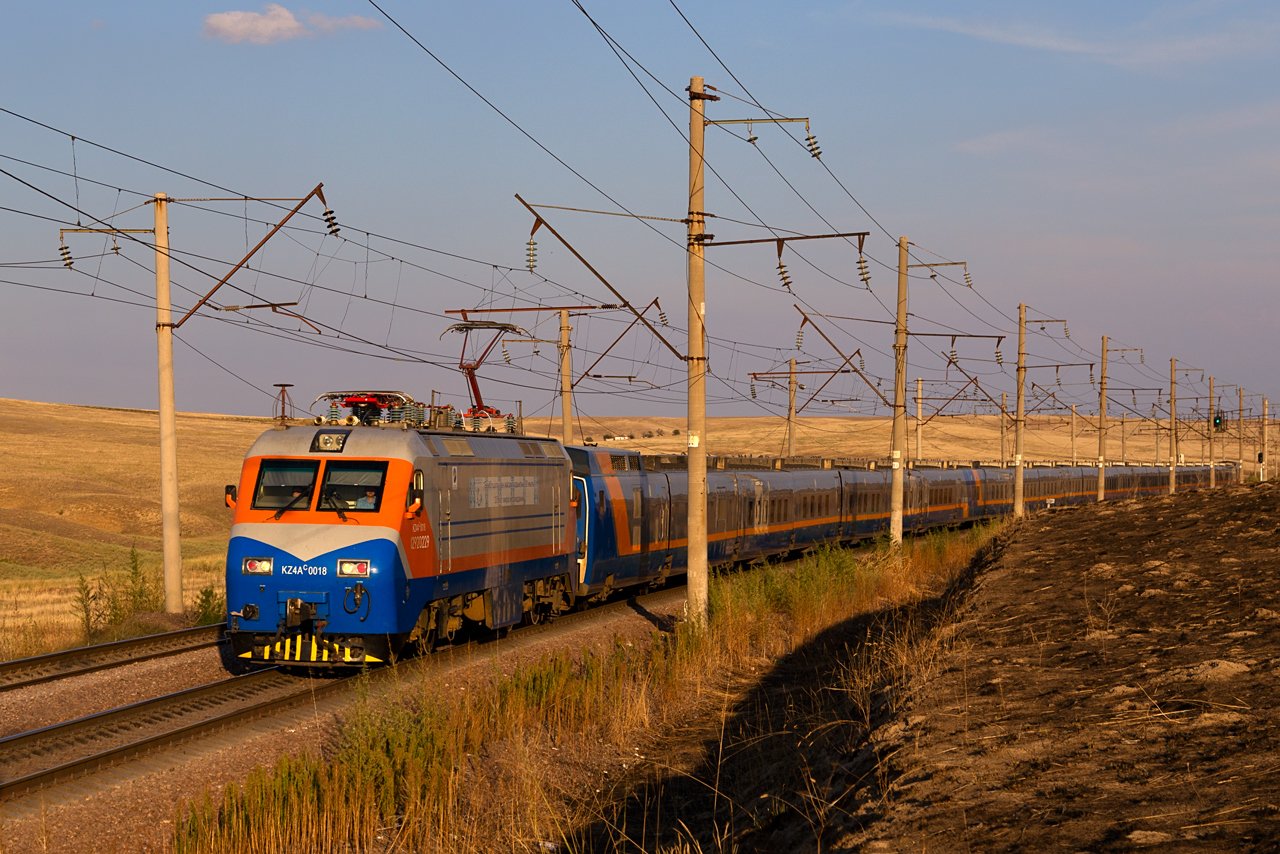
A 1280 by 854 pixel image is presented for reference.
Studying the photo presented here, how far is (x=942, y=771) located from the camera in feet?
30.3

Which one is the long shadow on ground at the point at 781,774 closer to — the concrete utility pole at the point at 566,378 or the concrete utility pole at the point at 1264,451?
the concrete utility pole at the point at 566,378

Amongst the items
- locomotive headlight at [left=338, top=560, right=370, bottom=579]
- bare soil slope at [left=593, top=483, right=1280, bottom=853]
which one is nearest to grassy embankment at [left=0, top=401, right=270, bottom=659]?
locomotive headlight at [left=338, top=560, right=370, bottom=579]

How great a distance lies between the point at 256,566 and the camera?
57.2 ft

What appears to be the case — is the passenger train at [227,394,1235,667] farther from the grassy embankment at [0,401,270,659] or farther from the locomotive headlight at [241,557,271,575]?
the grassy embankment at [0,401,270,659]

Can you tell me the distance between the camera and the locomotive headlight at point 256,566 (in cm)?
1739

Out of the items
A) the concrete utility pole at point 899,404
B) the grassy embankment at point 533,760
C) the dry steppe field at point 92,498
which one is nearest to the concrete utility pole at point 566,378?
the dry steppe field at point 92,498

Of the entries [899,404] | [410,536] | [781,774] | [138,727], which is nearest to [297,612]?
[410,536]

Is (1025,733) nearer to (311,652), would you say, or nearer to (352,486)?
(352,486)

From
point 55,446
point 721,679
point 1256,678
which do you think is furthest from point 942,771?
point 55,446

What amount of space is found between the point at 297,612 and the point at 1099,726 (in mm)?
10968

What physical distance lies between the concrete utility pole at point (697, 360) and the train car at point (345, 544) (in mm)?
4507

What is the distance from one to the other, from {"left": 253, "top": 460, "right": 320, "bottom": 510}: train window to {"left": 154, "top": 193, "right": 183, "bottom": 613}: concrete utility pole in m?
7.34

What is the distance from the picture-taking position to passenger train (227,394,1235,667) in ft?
56.7

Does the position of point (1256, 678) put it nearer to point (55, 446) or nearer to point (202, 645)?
point (202, 645)
